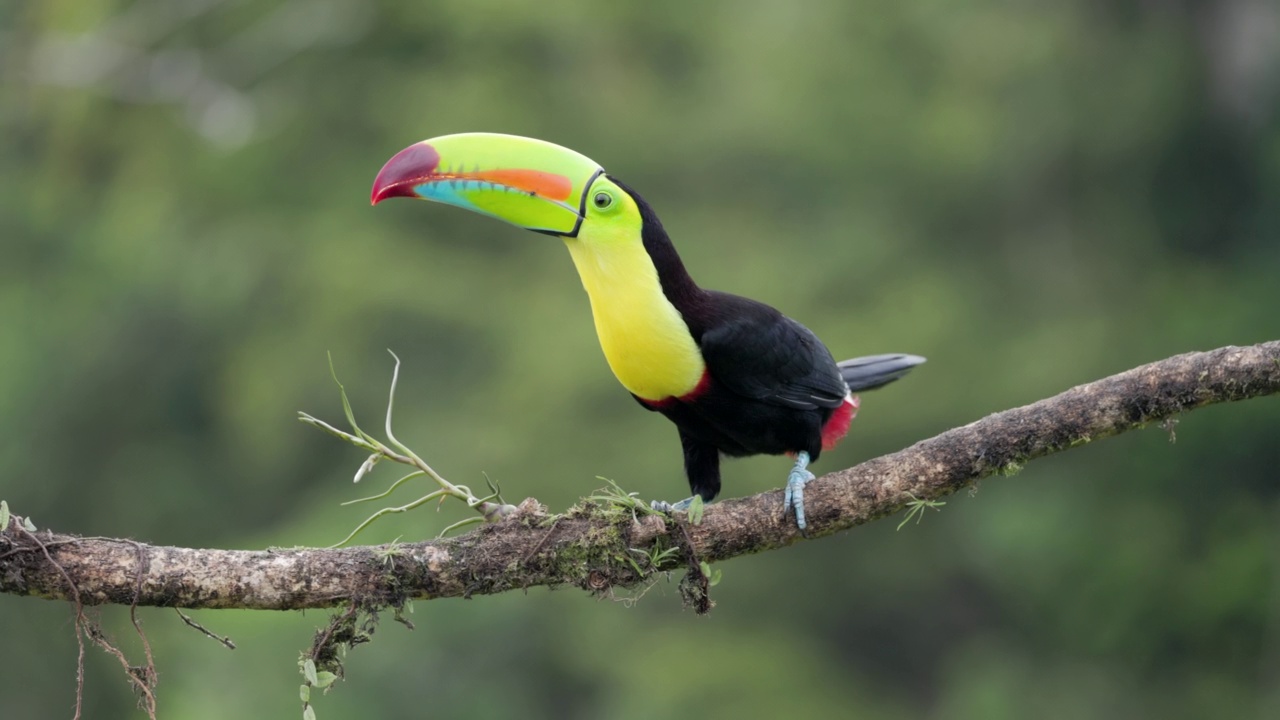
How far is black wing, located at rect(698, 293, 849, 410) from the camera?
3.75 meters

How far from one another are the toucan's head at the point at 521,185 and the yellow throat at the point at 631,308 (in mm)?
36

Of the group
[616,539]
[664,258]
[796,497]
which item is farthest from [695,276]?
[616,539]

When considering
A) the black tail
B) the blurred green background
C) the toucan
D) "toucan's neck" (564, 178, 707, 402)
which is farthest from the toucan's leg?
the blurred green background

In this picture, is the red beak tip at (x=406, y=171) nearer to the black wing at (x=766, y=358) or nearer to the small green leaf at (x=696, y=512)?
the black wing at (x=766, y=358)

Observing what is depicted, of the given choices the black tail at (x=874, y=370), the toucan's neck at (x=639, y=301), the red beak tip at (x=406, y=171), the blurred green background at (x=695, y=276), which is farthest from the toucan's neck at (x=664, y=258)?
the blurred green background at (x=695, y=276)

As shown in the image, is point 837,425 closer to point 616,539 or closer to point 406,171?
point 616,539

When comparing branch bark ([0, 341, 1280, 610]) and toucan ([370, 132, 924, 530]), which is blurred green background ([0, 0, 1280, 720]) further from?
branch bark ([0, 341, 1280, 610])

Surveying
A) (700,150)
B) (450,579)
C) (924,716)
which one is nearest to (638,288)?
(450,579)

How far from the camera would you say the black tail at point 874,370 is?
4.53 metres

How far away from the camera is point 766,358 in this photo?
12.6 ft

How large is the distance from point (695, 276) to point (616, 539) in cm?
757

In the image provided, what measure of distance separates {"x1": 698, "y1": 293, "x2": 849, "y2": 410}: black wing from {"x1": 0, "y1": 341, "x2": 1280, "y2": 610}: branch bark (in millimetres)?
464

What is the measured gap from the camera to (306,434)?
43.9ft

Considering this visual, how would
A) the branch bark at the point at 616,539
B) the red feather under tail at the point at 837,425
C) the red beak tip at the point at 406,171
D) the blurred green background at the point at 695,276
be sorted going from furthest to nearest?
the blurred green background at the point at 695,276 → the red feather under tail at the point at 837,425 → the red beak tip at the point at 406,171 → the branch bark at the point at 616,539
